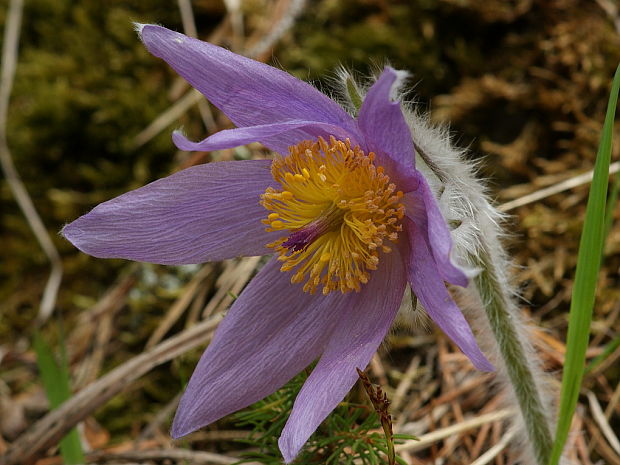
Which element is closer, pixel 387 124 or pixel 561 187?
pixel 387 124

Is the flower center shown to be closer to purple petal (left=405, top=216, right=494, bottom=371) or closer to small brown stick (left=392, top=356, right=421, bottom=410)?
purple petal (left=405, top=216, right=494, bottom=371)

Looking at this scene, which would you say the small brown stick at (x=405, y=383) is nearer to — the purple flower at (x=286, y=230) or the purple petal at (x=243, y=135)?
the purple flower at (x=286, y=230)

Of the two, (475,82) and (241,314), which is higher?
(475,82)

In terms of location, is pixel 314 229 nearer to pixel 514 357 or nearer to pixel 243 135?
pixel 243 135

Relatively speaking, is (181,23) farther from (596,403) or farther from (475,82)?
(596,403)

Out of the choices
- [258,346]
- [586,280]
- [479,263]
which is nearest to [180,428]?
[258,346]

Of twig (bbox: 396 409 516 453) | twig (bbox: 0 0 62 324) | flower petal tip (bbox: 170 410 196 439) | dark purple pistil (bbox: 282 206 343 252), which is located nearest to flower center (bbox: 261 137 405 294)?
dark purple pistil (bbox: 282 206 343 252)

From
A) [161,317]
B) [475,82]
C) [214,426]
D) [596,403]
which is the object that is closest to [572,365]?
[596,403]
